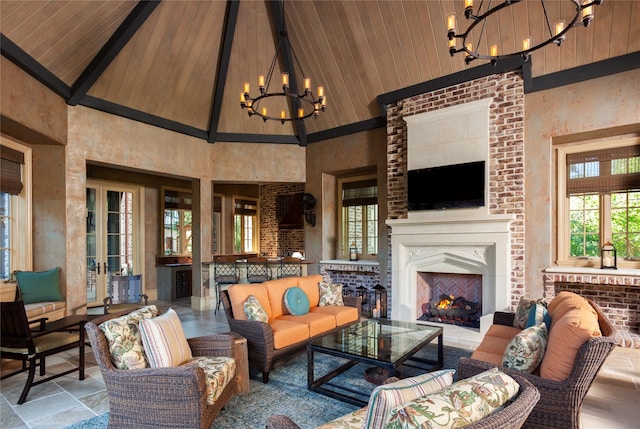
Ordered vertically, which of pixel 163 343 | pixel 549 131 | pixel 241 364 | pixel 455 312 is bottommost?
pixel 455 312

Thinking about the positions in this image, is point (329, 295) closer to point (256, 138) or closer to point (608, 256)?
point (608, 256)

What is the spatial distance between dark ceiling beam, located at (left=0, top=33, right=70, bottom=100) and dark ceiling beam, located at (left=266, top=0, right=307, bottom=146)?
3.40 metres

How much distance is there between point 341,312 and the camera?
4590 mm

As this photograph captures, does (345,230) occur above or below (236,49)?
below

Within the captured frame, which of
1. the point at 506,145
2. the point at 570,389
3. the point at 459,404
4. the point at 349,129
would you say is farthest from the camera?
the point at 349,129

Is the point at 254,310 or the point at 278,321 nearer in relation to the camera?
the point at 254,310

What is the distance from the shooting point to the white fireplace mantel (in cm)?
477

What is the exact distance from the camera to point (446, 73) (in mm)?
5262

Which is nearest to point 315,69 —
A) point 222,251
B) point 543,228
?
point 543,228

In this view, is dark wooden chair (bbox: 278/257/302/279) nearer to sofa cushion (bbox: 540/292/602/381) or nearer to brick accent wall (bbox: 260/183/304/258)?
brick accent wall (bbox: 260/183/304/258)

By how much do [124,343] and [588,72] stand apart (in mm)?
5981

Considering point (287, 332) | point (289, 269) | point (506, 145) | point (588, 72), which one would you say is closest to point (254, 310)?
point (287, 332)

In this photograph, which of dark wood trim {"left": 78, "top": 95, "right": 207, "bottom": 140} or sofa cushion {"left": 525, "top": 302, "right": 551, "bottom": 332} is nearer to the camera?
sofa cushion {"left": 525, "top": 302, "right": 551, "bottom": 332}

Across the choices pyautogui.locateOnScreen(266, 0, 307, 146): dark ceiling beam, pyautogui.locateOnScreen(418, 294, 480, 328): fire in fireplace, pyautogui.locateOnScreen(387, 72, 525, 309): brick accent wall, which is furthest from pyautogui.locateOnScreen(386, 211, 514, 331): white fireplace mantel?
pyautogui.locateOnScreen(266, 0, 307, 146): dark ceiling beam
